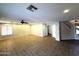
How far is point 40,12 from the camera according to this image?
5.40ft

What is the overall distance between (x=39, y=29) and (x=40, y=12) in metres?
0.37

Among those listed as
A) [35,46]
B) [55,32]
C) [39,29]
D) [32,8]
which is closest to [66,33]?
[55,32]

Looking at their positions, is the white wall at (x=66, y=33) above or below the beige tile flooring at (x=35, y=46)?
above

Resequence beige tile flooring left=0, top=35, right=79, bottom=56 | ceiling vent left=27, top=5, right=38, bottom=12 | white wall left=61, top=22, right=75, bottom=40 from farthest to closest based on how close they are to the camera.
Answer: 1. white wall left=61, top=22, right=75, bottom=40
2. beige tile flooring left=0, top=35, right=79, bottom=56
3. ceiling vent left=27, top=5, right=38, bottom=12

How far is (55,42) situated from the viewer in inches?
70.9

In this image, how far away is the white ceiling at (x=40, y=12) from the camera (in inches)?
61.3

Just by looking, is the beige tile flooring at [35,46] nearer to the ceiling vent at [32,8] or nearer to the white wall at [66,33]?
the white wall at [66,33]

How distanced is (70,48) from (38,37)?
0.60 metres

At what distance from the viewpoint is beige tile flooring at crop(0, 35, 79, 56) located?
1.66m

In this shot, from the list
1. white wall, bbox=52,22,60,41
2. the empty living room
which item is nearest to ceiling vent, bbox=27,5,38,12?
the empty living room

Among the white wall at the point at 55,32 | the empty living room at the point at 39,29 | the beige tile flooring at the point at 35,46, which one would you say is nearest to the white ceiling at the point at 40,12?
the empty living room at the point at 39,29

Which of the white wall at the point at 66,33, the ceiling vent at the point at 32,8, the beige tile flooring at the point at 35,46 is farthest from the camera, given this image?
the white wall at the point at 66,33

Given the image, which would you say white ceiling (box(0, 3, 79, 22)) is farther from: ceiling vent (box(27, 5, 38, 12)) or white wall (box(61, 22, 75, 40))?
white wall (box(61, 22, 75, 40))

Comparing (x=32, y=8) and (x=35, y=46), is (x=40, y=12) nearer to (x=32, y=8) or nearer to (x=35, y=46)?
(x=32, y=8)
